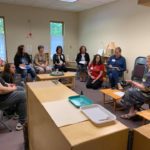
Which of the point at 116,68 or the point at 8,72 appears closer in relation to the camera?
the point at 8,72

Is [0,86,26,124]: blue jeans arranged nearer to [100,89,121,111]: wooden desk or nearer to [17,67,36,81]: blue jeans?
[100,89,121,111]: wooden desk

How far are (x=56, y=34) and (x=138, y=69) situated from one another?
364cm

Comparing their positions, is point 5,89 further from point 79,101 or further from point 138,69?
point 138,69

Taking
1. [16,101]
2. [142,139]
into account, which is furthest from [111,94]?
[142,139]

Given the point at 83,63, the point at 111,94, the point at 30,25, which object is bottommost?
the point at 111,94

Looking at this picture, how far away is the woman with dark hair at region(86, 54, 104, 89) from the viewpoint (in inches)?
190

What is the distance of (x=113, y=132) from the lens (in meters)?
0.77

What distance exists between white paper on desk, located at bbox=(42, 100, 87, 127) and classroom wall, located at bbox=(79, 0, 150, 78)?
12.4 ft

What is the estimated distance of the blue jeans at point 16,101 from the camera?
248cm

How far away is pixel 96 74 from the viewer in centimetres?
498

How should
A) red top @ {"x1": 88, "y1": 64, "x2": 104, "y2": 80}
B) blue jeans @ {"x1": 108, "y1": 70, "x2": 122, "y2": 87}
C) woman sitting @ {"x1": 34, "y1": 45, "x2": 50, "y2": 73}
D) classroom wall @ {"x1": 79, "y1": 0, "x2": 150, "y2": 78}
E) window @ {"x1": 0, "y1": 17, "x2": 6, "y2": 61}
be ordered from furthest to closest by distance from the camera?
1. window @ {"x1": 0, "y1": 17, "x2": 6, "y2": 61}
2. woman sitting @ {"x1": 34, "y1": 45, "x2": 50, "y2": 73}
3. red top @ {"x1": 88, "y1": 64, "x2": 104, "y2": 80}
4. blue jeans @ {"x1": 108, "y1": 70, "x2": 122, "y2": 87}
5. classroom wall @ {"x1": 79, "y1": 0, "x2": 150, "y2": 78}

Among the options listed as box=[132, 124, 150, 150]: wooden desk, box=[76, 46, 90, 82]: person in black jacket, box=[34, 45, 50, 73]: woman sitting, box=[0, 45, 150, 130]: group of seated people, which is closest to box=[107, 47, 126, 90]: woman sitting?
box=[0, 45, 150, 130]: group of seated people

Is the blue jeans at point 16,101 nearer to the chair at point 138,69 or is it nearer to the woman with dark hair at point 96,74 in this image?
the woman with dark hair at point 96,74

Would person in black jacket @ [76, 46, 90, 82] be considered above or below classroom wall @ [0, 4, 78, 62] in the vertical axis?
below
